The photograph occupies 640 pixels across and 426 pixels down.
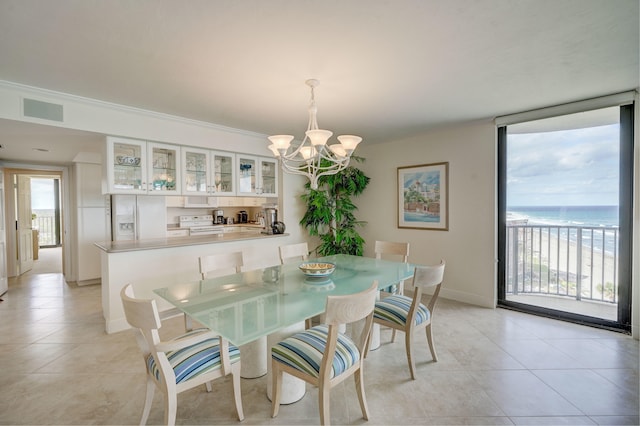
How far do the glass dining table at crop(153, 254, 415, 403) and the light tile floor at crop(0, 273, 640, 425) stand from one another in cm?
50

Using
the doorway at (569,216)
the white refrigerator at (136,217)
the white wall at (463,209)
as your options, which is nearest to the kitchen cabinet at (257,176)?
the white refrigerator at (136,217)

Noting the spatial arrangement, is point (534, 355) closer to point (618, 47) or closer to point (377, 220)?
point (618, 47)

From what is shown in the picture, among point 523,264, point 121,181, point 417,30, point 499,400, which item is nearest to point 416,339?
point 499,400

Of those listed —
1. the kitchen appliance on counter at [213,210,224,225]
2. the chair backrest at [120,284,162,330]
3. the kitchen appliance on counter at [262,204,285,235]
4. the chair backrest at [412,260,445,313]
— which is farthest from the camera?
the kitchen appliance on counter at [213,210,224,225]

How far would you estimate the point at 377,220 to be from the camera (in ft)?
16.3

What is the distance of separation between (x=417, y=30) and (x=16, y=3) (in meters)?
2.19

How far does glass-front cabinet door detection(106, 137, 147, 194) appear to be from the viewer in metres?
3.09

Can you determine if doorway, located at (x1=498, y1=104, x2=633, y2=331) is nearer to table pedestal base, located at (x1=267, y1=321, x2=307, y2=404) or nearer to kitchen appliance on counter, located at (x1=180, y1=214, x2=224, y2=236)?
table pedestal base, located at (x1=267, y1=321, x2=307, y2=404)

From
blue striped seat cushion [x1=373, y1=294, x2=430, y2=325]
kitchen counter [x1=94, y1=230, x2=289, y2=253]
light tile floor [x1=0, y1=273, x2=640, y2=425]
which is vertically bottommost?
light tile floor [x1=0, y1=273, x2=640, y2=425]

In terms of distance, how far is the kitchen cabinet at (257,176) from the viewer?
4.16 m

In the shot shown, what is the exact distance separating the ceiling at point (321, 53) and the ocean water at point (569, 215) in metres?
1.27

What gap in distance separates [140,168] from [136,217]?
172cm

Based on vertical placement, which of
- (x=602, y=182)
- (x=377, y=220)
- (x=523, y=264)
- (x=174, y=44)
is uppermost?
(x=174, y=44)

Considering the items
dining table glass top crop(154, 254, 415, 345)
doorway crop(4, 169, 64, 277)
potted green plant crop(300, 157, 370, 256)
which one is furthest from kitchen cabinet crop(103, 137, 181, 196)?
doorway crop(4, 169, 64, 277)
